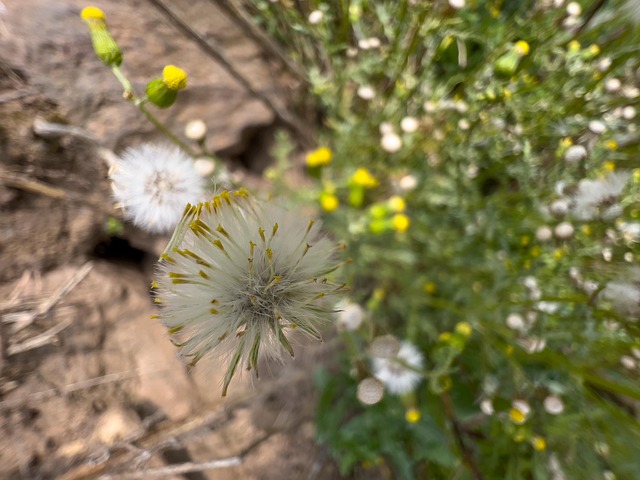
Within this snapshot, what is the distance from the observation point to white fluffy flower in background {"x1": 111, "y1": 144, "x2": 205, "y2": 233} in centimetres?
Result: 113

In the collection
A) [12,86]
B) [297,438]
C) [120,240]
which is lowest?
[297,438]

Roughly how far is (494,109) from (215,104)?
1.15 metres

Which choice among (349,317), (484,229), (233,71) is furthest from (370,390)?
(233,71)

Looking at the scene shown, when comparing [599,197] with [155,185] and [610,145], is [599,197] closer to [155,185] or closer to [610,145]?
[610,145]

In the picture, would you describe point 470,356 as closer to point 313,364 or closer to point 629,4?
point 313,364

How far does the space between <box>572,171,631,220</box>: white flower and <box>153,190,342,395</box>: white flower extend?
95cm

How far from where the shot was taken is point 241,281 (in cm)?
87

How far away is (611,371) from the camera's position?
1.59 meters

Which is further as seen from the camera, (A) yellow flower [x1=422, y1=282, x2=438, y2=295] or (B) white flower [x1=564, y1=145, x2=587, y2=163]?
(A) yellow flower [x1=422, y1=282, x2=438, y2=295]

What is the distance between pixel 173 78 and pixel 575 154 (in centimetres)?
115

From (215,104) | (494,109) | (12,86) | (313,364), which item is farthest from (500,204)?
(12,86)

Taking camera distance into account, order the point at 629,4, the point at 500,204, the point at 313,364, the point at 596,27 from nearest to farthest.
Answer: the point at 629,4 < the point at 596,27 < the point at 500,204 < the point at 313,364

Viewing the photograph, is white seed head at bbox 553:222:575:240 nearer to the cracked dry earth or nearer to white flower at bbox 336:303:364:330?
white flower at bbox 336:303:364:330

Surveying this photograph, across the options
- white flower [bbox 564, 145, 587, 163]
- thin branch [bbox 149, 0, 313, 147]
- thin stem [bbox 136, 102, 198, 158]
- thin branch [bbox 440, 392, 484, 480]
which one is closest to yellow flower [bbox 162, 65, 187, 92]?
thin stem [bbox 136, 102, 198, 158]
